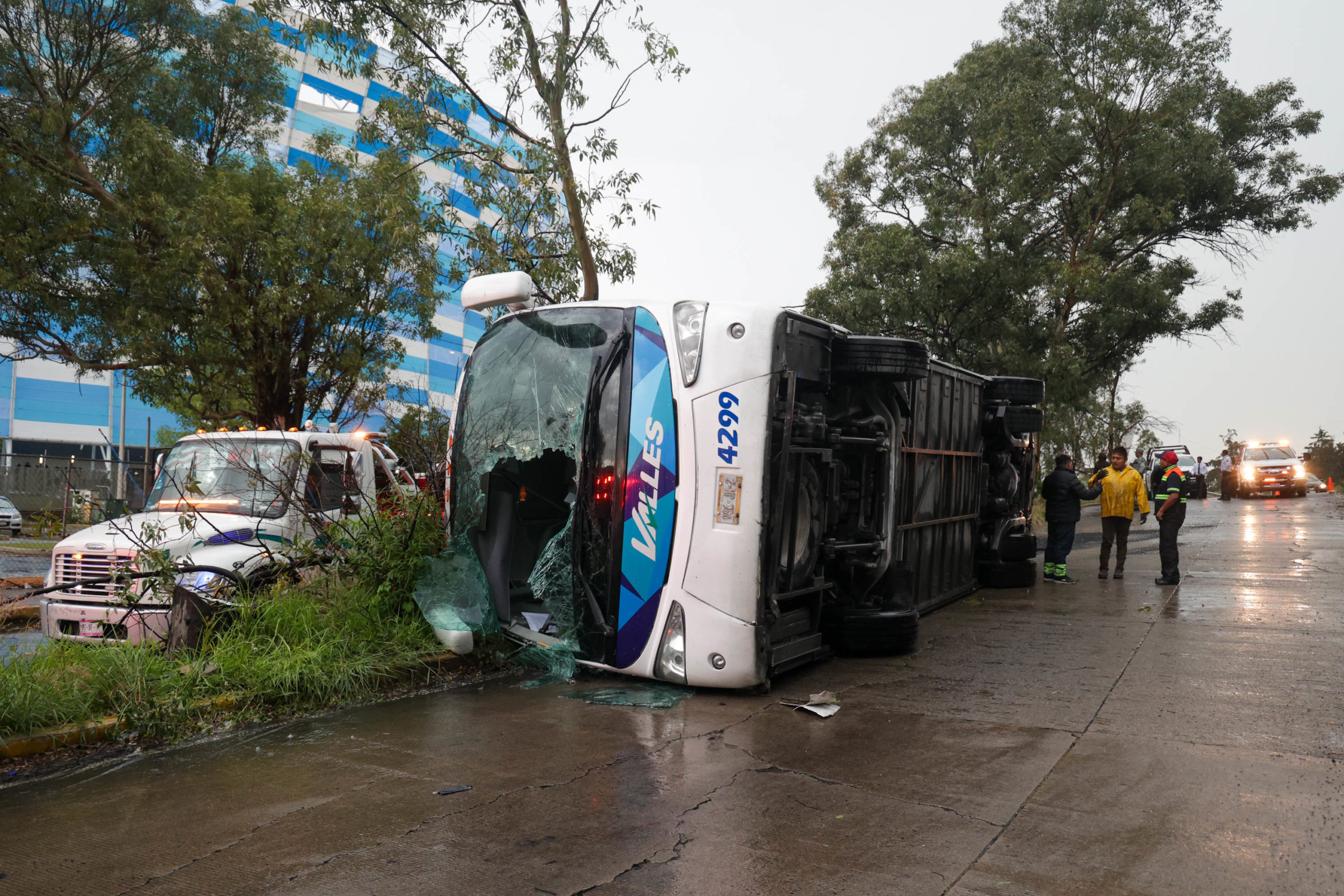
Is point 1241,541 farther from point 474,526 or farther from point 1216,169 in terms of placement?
point 474,526

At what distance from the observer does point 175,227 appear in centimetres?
1467

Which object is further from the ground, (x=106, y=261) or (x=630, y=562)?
(x=106, y=261)

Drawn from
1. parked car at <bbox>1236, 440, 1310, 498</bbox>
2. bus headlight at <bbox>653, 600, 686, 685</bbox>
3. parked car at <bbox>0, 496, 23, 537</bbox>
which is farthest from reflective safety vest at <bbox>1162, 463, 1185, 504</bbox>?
parked car at <bbox>1236, 440, 1310, 498</bbox>

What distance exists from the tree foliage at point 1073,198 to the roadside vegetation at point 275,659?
1667 cm

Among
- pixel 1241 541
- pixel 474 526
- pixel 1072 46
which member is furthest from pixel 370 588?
pixel 1072 46

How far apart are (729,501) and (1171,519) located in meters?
8.43

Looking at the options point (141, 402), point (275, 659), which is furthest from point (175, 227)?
point (141, 402)

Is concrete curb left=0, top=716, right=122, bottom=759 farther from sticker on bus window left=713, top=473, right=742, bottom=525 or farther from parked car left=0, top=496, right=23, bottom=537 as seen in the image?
parked car left=0, top=496, right=23, bottom=537

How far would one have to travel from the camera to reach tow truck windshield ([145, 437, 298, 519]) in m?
7.60

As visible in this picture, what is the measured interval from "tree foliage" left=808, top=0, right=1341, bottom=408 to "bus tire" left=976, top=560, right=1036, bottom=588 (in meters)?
10.6

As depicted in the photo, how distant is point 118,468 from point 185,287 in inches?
458

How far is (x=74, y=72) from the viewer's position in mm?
15219

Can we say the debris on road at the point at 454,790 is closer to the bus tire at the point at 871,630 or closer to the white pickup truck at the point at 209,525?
the white pickup truck at the point at 209,525

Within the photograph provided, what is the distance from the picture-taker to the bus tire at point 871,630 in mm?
7219
